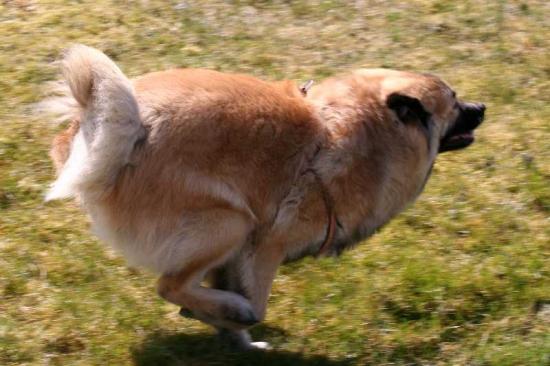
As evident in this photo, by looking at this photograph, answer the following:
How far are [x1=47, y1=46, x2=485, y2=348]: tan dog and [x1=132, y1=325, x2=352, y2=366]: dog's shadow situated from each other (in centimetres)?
10

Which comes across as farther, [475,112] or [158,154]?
[475,112]

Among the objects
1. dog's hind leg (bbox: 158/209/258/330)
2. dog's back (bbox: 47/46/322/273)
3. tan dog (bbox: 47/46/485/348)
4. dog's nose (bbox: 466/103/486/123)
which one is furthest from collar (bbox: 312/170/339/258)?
dog's nose (bbox: 466/103/486/123)

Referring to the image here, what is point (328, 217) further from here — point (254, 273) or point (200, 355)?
point (200, 355)

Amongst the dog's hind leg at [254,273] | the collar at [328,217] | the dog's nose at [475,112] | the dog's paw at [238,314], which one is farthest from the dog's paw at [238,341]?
the dog's nose at [475,112]

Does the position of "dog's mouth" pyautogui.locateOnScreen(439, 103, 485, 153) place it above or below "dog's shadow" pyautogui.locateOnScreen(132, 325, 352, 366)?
above

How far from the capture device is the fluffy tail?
13.6ft

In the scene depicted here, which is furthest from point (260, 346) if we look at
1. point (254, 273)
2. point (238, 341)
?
point (254, 273)

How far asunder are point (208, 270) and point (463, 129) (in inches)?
65.2

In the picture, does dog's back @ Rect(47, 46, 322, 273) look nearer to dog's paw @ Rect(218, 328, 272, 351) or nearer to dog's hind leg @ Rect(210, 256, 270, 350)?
dog's hind leg @ Rect(210, 256, 270, 350)

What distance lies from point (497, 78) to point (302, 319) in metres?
2.91

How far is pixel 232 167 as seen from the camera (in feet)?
14.2

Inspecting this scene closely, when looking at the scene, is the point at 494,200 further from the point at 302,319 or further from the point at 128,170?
the point at 128,170

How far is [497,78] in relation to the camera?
7020mm

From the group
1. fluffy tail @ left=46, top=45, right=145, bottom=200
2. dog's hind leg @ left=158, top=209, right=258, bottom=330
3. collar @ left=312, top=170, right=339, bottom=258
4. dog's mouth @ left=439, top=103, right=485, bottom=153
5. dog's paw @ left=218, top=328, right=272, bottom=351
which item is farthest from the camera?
dog's mouth @ left=439, top=103, right=485, bottom=153
